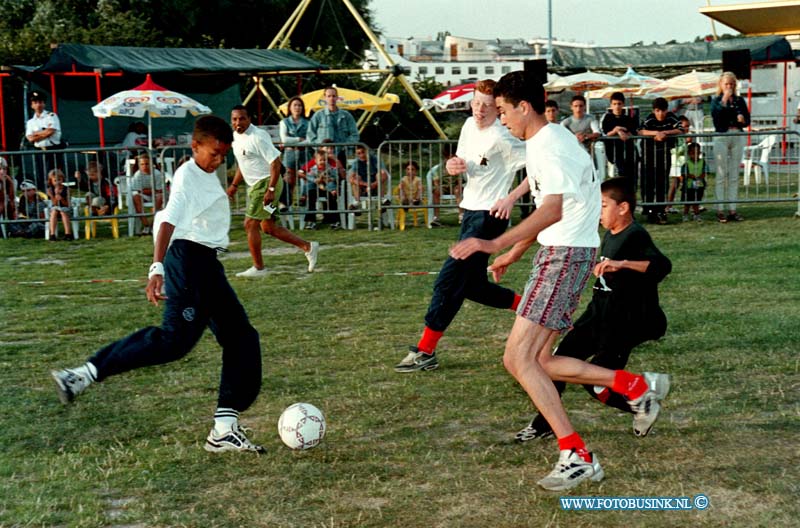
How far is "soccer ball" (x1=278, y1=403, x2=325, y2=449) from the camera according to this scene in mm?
5789

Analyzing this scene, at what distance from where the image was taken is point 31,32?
3105 centimetres

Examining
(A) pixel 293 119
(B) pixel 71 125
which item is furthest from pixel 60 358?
(B) pixel 71 125

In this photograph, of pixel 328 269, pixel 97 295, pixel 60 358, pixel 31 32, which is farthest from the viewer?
pixel 31 32

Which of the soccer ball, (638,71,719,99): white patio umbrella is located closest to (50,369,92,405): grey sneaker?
the soccer ball

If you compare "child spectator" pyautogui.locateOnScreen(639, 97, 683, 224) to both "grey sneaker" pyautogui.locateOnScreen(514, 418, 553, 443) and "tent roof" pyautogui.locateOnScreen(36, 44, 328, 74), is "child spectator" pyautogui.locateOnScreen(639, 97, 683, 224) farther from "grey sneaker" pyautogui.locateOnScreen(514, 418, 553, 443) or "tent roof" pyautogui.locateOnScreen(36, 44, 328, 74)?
"grey sneaker" pyautogui.locateOnScreen(514, 418, 553, 443)

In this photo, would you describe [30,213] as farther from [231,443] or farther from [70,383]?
[231,443]

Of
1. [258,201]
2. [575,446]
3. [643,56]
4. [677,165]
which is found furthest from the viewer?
[643,56]

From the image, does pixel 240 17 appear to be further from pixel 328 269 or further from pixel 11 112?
pixel 328 269

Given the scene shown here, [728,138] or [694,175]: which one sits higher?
[728,138]

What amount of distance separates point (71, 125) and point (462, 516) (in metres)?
25.3

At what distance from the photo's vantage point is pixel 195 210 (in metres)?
5.95

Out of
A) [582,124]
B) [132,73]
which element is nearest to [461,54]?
[132,73]

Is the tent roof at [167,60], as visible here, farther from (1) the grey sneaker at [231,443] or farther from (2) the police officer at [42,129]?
(1) the grey sneaker at [231,443]

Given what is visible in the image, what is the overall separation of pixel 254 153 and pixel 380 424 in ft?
21.1
